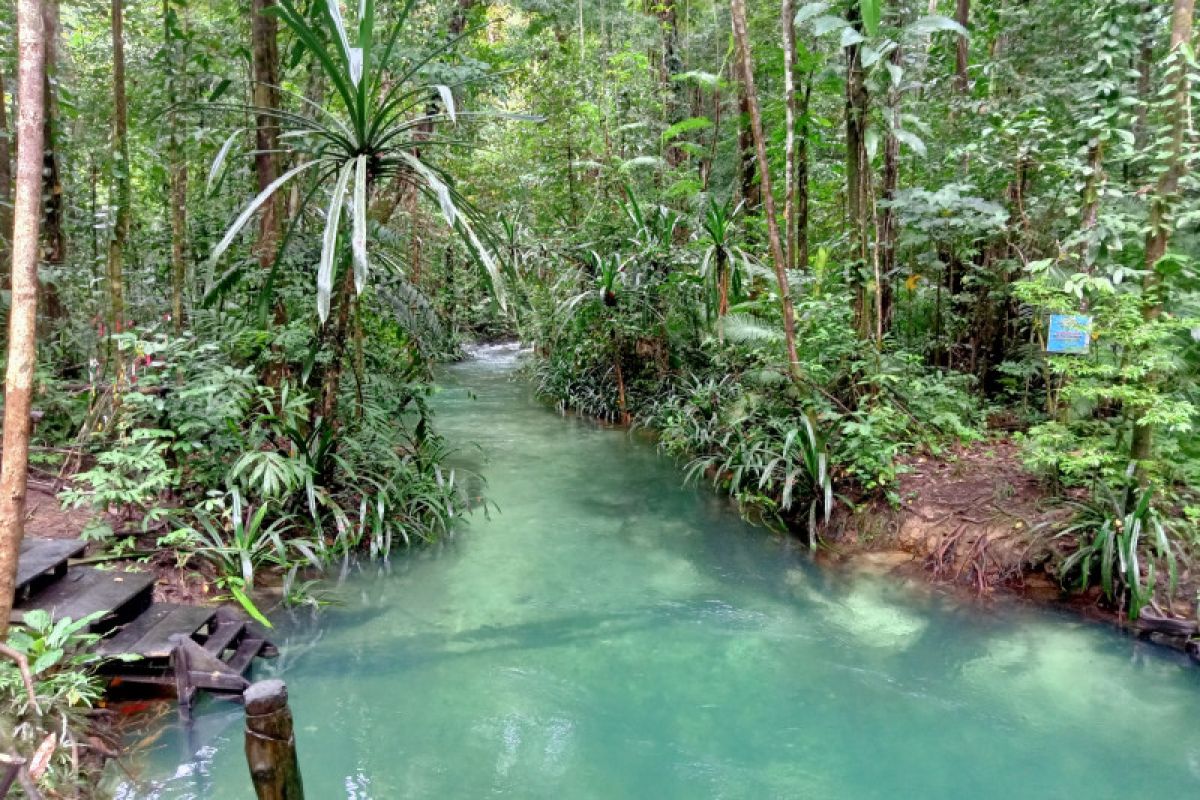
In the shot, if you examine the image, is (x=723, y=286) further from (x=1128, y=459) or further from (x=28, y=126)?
(x=28, y=126)

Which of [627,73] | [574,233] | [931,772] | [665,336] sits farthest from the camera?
[627,73]

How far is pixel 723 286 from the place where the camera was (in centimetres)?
626

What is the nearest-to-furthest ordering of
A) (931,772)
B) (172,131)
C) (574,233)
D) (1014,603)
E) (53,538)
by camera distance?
1. (931,772)
2. (53,538)
3. (1014,603)
4. (172,131)
5. (574,233)

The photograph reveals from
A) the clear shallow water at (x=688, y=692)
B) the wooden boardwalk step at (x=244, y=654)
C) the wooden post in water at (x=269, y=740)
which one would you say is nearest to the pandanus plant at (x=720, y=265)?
the clear shallow water at (x=688, y=692)

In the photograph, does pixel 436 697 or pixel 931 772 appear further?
pixel 436 697

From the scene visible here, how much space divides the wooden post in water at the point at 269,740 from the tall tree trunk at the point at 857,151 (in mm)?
4257

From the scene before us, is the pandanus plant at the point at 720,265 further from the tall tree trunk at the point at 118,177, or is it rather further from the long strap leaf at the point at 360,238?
the tall tree trunk at the point at 118,177

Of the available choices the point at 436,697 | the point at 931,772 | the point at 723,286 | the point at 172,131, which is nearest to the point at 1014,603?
the point at 931,772

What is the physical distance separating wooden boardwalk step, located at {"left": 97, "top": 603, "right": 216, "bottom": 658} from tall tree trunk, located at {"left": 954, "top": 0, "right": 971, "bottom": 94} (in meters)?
6.97

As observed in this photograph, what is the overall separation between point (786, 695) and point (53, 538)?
341cm

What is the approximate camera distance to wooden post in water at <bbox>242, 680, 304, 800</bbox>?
1.64 meters

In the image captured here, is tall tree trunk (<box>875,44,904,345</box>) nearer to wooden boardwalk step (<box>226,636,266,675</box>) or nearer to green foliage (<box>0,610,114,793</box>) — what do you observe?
wooden boardwalk step (<box>226,636,266,675</box>)

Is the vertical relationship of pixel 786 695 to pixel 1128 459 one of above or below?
below

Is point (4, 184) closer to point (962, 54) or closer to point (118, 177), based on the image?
point (118, 177)
